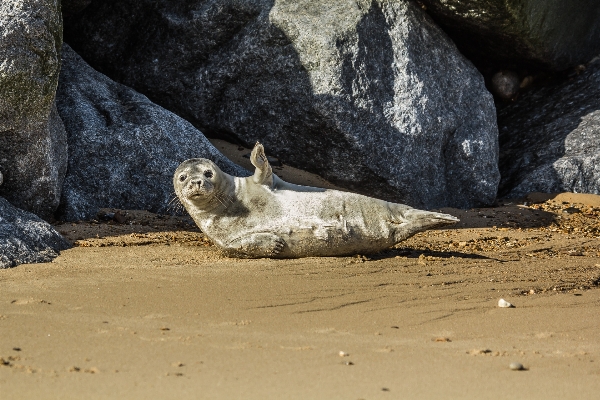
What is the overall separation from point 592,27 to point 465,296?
5.19 meters

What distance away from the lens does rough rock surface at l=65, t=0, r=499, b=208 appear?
26.1ft

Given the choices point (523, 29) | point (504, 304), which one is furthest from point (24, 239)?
point (523, 29)

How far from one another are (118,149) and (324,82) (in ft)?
5.99

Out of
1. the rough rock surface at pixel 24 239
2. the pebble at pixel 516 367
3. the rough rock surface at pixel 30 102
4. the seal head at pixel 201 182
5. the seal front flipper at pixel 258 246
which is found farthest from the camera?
the rough rock surface at pixel 30 102

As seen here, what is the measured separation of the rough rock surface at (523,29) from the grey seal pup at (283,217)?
8.74ft

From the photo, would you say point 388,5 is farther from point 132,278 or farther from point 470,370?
point 470,370

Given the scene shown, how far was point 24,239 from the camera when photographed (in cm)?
582

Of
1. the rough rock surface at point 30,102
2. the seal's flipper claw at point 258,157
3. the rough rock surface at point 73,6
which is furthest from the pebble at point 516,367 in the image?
the rough rock surface at point 73,6

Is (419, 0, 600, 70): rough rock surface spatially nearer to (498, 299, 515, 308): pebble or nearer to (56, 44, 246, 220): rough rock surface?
(56, 44, 246, 220): rough rock surface

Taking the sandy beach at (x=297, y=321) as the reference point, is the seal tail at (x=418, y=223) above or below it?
above

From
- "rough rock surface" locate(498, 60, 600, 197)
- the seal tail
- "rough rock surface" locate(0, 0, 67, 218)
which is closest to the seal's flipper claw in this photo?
the seal tail

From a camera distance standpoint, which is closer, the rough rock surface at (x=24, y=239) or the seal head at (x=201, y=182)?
the rough rock surface at (x=24, y=239)

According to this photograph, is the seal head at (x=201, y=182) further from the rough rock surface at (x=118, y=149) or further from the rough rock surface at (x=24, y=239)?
the rough rock surface at (x=118, y=149)

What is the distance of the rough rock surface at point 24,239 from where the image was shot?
18.3 feet
